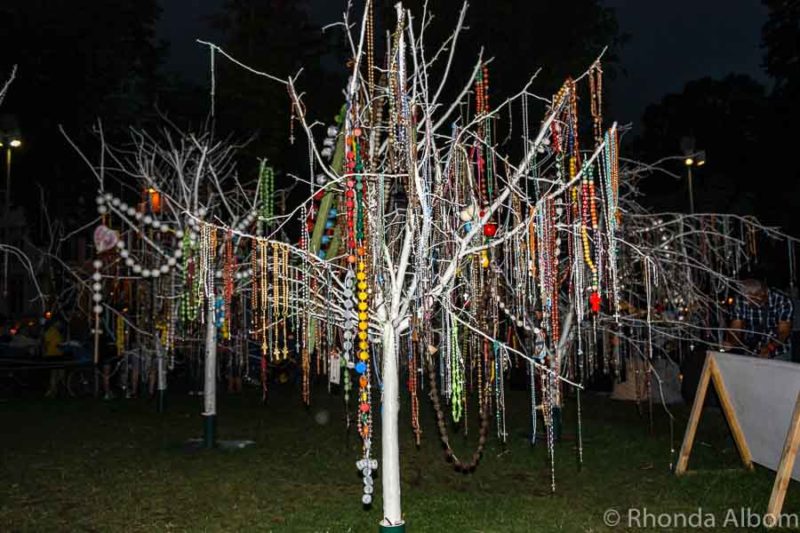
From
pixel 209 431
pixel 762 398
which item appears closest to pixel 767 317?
pixel 762 398

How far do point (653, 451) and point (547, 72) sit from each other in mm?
14859

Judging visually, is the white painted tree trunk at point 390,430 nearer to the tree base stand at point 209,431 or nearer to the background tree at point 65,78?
the tree base stand at point 209,431

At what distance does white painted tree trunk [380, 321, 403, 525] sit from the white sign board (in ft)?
12.0

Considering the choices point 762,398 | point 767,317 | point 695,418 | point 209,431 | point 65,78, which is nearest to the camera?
point 762,398

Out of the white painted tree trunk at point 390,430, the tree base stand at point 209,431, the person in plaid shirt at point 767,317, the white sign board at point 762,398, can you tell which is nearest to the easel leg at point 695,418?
the white sign board at point 762,398

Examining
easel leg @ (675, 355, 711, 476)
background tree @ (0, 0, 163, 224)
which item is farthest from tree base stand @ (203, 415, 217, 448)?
background tree @ (0, 0, 163, 224)

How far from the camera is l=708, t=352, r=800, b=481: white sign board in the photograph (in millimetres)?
5984

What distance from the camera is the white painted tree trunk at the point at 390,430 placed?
4.67 m

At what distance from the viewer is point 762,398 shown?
6344 mm

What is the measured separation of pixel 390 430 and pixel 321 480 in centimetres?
286

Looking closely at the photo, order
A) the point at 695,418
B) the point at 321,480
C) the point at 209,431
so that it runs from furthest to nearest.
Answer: the point at 209,431 < the point at 321,480 < the point at 695,418

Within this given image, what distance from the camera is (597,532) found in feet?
18.0

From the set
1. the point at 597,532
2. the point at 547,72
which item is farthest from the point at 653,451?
the point at 547,72

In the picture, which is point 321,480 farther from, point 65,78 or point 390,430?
point 65,78
